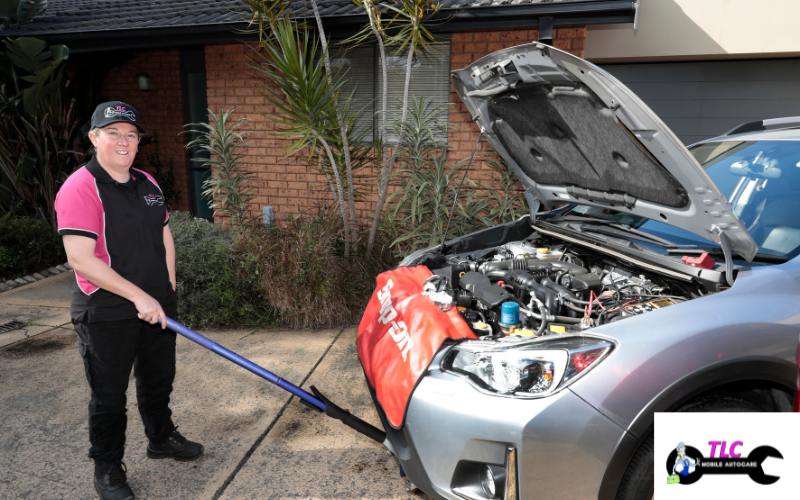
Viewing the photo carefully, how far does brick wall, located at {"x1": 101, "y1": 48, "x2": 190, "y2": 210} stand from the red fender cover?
7.17 m

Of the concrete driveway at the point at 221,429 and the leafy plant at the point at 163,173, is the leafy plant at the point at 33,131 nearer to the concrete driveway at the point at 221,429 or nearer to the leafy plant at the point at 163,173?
the leafy plant at the point at 163,173

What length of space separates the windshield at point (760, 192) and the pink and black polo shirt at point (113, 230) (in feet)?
8.85

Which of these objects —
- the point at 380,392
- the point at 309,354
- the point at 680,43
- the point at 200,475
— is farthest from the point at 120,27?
the point at 680,43

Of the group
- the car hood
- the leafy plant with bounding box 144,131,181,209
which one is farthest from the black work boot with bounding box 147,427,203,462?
the leafy plant with bounding box 144,131,181,209

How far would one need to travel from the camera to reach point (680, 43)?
670cm

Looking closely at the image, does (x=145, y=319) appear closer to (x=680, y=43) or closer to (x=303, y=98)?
(x=303, y=98)

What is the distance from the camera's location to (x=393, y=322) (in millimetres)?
2342

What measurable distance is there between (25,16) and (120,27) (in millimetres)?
2679

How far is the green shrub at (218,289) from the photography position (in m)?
4.60

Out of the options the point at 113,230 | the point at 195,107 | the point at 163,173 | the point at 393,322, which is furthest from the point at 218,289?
the point at 195,107

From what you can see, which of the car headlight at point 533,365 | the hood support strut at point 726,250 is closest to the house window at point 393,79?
the hood support strut at point 726,250

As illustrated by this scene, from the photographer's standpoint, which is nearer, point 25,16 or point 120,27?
point 120,27

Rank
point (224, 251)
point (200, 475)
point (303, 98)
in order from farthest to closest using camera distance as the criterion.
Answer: point (224, 251)
point (303, 98)
point (200, 475)

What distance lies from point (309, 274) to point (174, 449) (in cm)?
206
